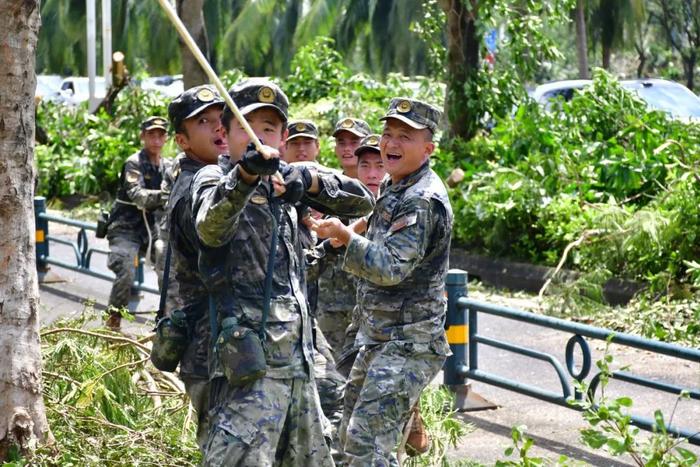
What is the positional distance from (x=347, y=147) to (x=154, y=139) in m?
3.53

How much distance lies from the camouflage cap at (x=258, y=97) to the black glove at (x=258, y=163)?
52 cm

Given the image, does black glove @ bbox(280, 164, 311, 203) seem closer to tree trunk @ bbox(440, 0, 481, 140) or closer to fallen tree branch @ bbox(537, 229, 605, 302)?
fallen tree branch @ bbox(537, 229, 605, 302)

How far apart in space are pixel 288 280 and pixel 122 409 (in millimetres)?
2116

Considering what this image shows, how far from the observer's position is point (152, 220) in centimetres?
1069

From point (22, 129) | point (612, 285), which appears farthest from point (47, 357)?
point (612, 285)

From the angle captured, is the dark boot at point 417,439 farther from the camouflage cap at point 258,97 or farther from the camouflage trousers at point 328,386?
the camouflage cap at point 258,97

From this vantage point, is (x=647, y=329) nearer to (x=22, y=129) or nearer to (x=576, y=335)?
(x=576, y=335)

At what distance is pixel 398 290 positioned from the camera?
548cm

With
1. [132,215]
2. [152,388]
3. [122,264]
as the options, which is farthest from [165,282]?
[132,215]

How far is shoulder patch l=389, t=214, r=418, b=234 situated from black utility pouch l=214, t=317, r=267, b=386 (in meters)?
1.05

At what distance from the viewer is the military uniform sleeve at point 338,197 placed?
186 inches

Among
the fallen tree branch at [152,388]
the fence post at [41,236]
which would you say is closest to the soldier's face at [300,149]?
the fallen tree branch at [152,388]

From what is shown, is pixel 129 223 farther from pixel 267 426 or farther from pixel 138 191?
pixel 267 426

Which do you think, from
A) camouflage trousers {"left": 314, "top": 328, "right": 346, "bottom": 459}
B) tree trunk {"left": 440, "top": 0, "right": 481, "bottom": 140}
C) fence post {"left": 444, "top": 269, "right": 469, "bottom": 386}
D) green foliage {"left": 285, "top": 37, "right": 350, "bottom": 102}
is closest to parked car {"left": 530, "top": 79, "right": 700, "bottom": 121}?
green foliage {"left": 285, "top": 37, "right": 350, "bottom": 102}
